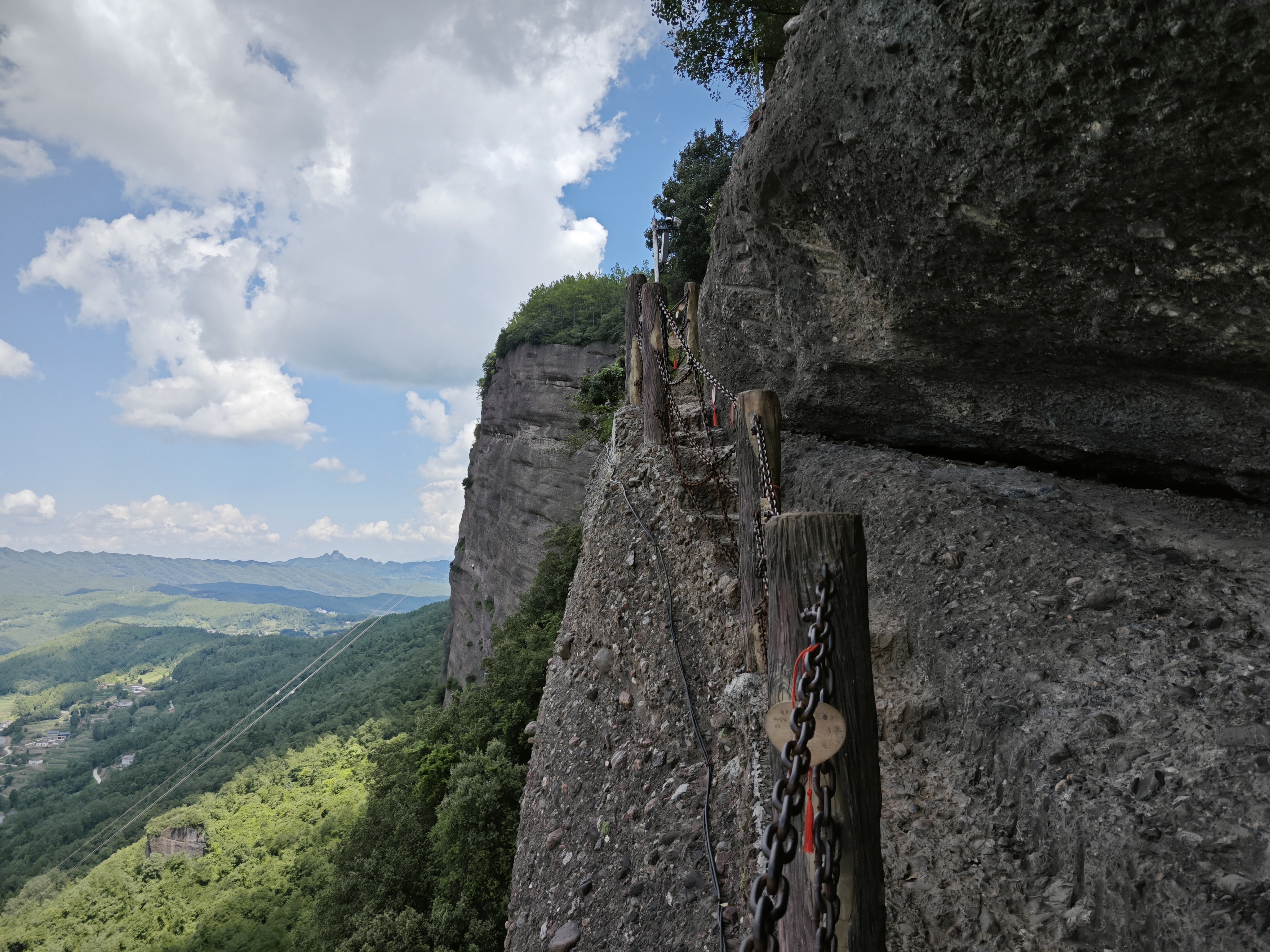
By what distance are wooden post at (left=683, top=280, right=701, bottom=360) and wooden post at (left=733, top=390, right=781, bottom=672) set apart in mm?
5569

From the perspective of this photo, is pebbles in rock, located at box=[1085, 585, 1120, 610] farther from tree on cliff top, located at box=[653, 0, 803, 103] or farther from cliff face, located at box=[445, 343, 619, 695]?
cliff face, located at box=[445, 343, 619, 695]

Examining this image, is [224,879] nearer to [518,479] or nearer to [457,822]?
[518,479]

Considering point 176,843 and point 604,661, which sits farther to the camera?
point 176,843

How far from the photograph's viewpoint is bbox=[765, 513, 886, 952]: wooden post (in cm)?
182

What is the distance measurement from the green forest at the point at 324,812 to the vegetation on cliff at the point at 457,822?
28mm

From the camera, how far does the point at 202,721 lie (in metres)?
59.3

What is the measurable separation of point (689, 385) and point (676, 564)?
5615mm

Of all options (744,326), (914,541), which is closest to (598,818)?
(914,541)

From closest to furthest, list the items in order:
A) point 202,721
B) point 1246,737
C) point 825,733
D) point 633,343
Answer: point 825,733, point 1246,737, point 633,343, point 202,721

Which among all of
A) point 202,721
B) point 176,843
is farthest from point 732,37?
point 202,721

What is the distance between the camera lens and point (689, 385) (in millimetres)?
10500

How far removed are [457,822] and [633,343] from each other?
6.97 metres

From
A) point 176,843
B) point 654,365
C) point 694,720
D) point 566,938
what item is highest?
point 654,365

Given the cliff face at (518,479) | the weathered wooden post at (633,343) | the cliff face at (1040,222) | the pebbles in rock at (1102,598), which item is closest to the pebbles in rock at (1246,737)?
the pebbles in rock at (1102,598)
